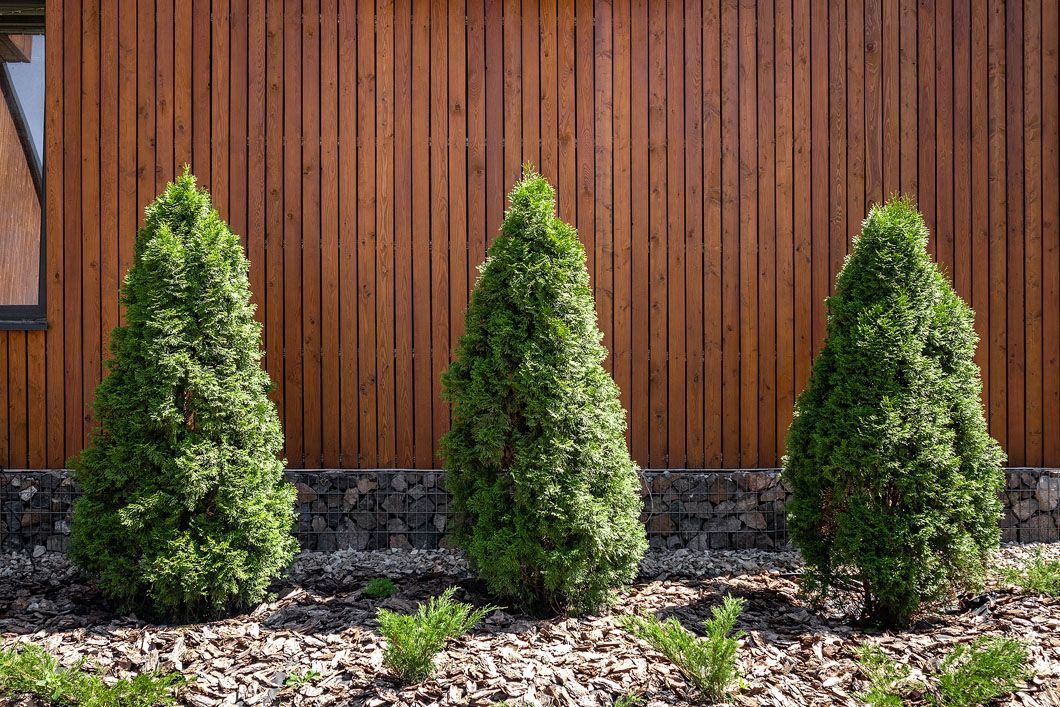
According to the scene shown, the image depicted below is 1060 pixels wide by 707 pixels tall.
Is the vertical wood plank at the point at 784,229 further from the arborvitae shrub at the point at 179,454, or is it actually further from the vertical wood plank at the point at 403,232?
the arborvitae shrub at the point at 179,454

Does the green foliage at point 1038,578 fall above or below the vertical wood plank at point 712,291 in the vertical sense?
below

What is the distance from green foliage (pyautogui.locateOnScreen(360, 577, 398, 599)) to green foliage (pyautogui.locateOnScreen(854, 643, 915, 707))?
227cm

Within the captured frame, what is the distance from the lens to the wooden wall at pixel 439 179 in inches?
183

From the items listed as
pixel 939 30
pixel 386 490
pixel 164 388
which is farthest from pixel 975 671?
pixel 939 30

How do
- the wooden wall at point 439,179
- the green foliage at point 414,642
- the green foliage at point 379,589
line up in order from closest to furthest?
the green foliage at point 414,642
the green foliage at point 379,589
the wooden wall at point 439,179

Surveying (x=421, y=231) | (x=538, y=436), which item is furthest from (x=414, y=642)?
(x=421, y=231)

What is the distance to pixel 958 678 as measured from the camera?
2.73 meters

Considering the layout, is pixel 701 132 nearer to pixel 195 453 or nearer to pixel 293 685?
pixel 195 453

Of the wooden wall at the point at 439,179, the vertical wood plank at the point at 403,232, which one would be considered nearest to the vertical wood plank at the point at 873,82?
the wooden wall at the point at 439,179

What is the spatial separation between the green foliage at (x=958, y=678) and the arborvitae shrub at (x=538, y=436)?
1.17m

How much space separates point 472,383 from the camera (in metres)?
3.52

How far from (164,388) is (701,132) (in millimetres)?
3590

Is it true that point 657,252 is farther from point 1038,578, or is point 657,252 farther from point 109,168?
point 109,168

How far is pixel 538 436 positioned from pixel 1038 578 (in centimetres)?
271
